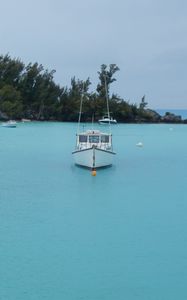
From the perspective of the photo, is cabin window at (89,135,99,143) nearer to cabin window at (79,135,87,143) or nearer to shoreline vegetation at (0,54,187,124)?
cabin window at (79,135,87,143)

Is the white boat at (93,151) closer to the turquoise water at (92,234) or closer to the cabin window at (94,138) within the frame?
the cabin window at (94,138)

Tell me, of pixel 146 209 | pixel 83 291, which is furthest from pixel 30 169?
pixel 83 291

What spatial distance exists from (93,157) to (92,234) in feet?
41.5

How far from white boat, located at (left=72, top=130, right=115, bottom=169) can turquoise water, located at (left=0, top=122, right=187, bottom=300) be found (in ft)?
1.71

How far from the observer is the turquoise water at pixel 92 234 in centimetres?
1173

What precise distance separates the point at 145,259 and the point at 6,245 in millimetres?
3527

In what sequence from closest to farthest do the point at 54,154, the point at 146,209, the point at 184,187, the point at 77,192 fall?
the point at 146,209
the point at 77,192
the point at 184,187
the point at 54,154

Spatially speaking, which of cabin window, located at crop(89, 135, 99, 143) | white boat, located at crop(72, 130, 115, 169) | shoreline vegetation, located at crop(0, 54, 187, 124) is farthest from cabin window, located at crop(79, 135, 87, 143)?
shoreline vegetation, located at crop(0, 54, 187, 124)

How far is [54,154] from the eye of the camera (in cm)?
3856

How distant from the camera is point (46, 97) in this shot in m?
91.6

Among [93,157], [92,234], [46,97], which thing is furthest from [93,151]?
[46,97]

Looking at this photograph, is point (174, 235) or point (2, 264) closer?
point (2, 264)

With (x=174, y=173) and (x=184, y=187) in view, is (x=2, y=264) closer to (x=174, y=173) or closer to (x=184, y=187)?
(x=184, y=187)

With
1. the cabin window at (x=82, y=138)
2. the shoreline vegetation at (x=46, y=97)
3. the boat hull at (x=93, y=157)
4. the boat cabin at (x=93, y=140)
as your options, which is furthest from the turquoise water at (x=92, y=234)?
the shoreline vegetation at (x=46, y=97)
